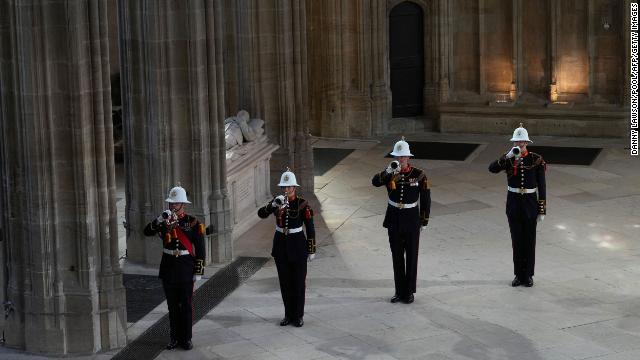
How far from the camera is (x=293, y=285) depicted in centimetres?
1496

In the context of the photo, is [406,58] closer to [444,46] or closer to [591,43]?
[444,46]

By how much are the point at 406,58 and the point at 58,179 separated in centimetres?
1448

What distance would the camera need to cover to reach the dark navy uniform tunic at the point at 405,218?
15.6m

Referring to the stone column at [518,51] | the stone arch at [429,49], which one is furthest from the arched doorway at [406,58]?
the stone column at [518,51]

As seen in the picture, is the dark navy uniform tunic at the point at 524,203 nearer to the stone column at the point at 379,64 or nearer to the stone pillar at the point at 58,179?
the stone pillar at the point at 58,179

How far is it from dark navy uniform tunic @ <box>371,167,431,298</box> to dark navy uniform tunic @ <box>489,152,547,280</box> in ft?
3.65

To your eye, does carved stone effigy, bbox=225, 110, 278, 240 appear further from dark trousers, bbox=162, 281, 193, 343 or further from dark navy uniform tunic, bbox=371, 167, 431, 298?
dark trousers, bbox=162, 281, 193, 343

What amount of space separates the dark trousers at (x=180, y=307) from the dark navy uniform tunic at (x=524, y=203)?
423 centimetres

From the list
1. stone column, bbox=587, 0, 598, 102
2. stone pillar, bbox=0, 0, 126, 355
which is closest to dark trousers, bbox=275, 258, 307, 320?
stone pillar, bbox=0, 0, 126, 355

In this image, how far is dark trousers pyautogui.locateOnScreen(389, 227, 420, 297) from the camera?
51.7ft

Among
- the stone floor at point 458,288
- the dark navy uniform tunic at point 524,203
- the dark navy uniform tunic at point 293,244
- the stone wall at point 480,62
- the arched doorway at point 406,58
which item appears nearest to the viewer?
the stone floor at point 458,288

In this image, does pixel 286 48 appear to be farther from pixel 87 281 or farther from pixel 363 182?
pixel 87 281

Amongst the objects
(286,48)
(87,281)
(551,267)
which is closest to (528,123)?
(286,48)

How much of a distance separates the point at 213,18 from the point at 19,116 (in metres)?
4.15
